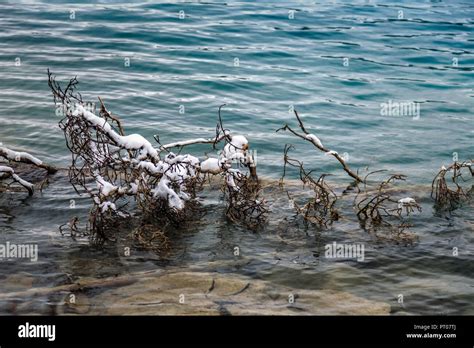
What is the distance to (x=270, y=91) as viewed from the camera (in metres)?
18.4

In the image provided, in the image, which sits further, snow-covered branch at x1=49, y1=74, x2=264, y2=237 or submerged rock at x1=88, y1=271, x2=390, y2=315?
snow-covered branch at x1=49, y1=74, x2=264, y2=237

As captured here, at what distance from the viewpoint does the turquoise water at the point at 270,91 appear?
353 inches

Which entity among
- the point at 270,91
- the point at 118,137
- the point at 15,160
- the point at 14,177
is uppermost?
the point at 118,137

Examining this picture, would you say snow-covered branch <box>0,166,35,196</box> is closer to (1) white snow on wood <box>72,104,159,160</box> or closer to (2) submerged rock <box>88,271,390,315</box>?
(1) white snow on wood <box>72,104,159,160</box>

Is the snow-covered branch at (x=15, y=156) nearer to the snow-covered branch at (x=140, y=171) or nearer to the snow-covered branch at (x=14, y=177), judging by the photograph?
the snow-covered branch at (x=14, y=177)

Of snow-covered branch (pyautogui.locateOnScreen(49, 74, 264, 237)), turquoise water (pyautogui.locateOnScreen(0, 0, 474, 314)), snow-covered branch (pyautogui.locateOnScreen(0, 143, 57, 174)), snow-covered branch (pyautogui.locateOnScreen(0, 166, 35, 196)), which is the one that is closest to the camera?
turquoise water (pyautogui.locateOnScreen(0, 0, 474, 314))

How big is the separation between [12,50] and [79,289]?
15.1 metres

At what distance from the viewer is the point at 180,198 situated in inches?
388

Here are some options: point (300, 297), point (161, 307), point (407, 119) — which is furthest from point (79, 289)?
point (407, 119)

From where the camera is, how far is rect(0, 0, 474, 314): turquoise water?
8.97 meters

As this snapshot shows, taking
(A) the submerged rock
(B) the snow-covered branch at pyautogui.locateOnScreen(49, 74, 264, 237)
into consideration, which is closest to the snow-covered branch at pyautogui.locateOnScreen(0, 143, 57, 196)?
(B) the snow-covered branch at pyautogui.locateOnScreen(49, 74, 264, 237)

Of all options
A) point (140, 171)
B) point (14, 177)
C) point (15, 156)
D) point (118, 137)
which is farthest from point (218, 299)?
point (14, 177)

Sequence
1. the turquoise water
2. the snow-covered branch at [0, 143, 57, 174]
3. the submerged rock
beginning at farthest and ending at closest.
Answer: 1. the snow-covered branch at [0, 143, 57, 174]
2. the turquoise water
3. the submerged rock

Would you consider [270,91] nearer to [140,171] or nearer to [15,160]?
[15,160]
